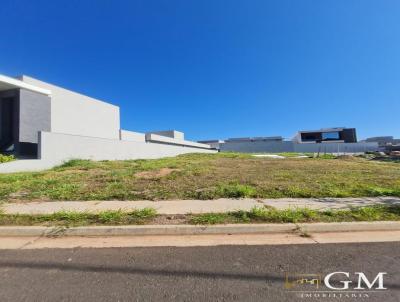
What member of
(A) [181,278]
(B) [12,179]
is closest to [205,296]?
(A) [181,278]

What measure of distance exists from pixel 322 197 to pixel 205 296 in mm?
5359

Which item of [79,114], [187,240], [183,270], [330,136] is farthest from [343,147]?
[183,270]

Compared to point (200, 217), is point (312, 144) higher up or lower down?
higher up

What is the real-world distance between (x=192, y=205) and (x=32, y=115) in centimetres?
1608

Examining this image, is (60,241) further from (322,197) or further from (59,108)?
(59,108)

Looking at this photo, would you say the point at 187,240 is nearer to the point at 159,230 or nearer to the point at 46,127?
the point at 159,230

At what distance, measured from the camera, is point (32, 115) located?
1633cm

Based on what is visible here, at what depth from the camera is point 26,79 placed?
17281 millimetres

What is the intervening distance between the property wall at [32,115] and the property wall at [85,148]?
242cm

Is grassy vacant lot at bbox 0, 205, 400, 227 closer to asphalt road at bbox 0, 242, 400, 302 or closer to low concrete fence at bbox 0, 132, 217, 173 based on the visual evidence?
asphalt road at bbox 0, 242, 400, 302

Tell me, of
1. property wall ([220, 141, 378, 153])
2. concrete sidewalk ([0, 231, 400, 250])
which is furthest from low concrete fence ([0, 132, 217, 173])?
property wall ([220, 141, 378, 153])

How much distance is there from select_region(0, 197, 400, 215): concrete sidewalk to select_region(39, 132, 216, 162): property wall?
30.7 ft

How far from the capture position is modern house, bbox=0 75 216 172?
14.3 m
